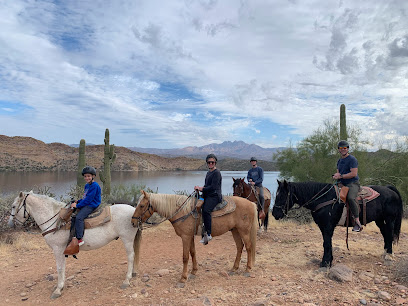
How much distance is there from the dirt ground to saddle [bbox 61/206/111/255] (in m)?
0.78

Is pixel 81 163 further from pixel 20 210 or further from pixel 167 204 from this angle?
pixel 167 204

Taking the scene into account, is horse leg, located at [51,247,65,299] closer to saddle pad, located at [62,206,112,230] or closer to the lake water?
saddle pad, located at [62,206,112,230]

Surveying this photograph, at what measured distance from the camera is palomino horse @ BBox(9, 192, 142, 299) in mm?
4535

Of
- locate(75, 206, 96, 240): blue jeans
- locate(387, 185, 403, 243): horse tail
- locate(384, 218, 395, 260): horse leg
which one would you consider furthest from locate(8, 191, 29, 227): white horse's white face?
locate(387, 185, 403, 243): horse tail

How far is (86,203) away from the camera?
4.64 meters

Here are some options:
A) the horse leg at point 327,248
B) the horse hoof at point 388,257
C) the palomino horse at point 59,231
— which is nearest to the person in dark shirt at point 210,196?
the palomino horse at point 59,231

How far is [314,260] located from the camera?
561 centimetres

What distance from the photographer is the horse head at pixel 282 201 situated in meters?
5.64

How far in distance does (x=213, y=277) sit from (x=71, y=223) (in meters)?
2.76

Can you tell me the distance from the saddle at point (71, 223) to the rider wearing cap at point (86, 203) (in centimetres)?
9

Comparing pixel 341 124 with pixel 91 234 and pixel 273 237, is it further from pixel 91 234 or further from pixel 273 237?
pixel 91 234

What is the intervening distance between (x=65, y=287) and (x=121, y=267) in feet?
3.85

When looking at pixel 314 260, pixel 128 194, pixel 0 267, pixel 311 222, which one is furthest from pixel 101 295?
pixel 128 194

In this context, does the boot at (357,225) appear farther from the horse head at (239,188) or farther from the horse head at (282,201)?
the horse head at (239,188)
